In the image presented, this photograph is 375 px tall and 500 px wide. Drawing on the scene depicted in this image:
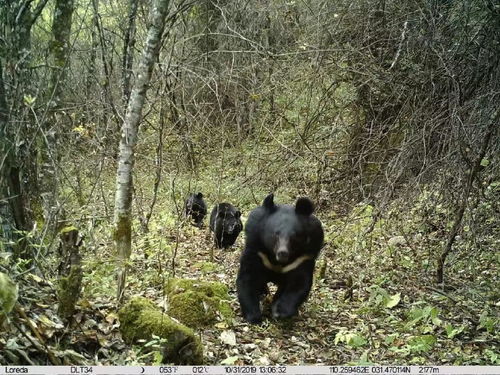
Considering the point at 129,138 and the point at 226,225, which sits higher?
the point at 129,138

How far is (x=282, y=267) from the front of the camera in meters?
5.48

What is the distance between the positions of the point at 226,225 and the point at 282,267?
3628mm

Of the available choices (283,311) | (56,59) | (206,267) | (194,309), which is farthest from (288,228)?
(56,59)

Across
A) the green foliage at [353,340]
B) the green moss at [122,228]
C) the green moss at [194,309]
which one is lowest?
the green foliage at [353,340]

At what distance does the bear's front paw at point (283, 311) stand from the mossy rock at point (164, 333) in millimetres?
1330

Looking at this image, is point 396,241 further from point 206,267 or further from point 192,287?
point 192,287

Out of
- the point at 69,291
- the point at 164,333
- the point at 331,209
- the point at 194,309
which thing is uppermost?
the point at 69,291

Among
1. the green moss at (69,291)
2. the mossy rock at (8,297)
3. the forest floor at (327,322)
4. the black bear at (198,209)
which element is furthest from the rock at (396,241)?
the mossy rock at (8,297)

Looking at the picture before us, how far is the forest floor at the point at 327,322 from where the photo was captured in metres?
3.93

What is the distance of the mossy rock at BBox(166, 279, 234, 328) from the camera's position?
192 inches

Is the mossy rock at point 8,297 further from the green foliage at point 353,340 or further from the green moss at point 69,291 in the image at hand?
the green foliage at point 353,340

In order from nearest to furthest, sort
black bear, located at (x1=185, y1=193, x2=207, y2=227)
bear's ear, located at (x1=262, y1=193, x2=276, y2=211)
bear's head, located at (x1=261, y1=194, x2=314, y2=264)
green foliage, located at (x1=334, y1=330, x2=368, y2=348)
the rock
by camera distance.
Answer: green foliage, located at (x1=334, y1=330, x2=368, y2=348)
bear's head, located at (x1=261, y1=194, x2=314, y2=264)
bear's ear, located at (x1=262, y1=193, x2=276, y2=211)
the rock
black bear, located at (x1=185, y1=193, x2=207, y2=227)

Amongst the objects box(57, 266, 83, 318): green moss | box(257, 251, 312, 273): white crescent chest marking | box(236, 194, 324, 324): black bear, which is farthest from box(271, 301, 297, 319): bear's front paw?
box(57, 266, 83, 318): green moss

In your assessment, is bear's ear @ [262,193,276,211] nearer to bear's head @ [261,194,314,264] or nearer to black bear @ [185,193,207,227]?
bear's head @ [261,194,314,264]
